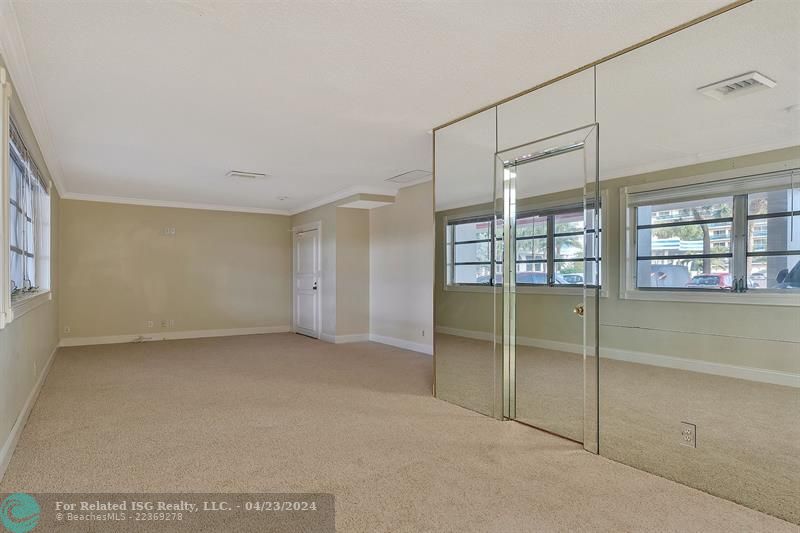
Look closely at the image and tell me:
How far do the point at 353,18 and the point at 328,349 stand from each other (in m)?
5.48

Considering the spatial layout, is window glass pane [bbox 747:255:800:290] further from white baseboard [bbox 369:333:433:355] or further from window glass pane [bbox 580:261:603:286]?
A: white baseboard [bbox 369:333:433:355]

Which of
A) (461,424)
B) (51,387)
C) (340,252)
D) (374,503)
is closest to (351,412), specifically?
(461,424)

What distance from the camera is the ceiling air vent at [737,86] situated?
2.53 metres

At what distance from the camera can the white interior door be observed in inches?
340

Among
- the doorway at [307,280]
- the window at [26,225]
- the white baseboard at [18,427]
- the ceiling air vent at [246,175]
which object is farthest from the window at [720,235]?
the doorway at [307,280]

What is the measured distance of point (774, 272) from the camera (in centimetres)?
235

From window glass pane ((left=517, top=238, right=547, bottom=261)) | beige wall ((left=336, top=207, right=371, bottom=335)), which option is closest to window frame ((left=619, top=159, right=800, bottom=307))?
window glass pane ((left=517, top=238, right=547, bottom=261))

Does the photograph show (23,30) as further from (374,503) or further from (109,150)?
(374,503)

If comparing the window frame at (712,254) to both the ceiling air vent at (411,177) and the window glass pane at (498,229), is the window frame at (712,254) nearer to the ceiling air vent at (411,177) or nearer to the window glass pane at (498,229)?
the window glass pane at (498,229)

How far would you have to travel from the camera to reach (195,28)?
2.65 metres

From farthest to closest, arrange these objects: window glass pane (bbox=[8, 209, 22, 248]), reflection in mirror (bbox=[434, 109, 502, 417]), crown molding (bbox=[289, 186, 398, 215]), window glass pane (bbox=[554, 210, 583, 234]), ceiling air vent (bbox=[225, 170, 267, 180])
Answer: crown molding (bbox=[289, 186, 398, 215]) → ceiling air vent (bbox=[225, 170, 267, 180]) → reflection in mirror (bbox=[434, 109, 502, 417]) → window glass pane (bbox=[8, 209, 22, 248]) → window glass pane (bbox=[554, 210, 583, 234])

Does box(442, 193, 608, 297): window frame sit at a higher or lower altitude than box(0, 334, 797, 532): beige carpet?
higher

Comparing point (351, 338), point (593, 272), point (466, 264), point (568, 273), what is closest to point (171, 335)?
point (351, 338)

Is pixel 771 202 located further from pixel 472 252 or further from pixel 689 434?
pixel 472 252
